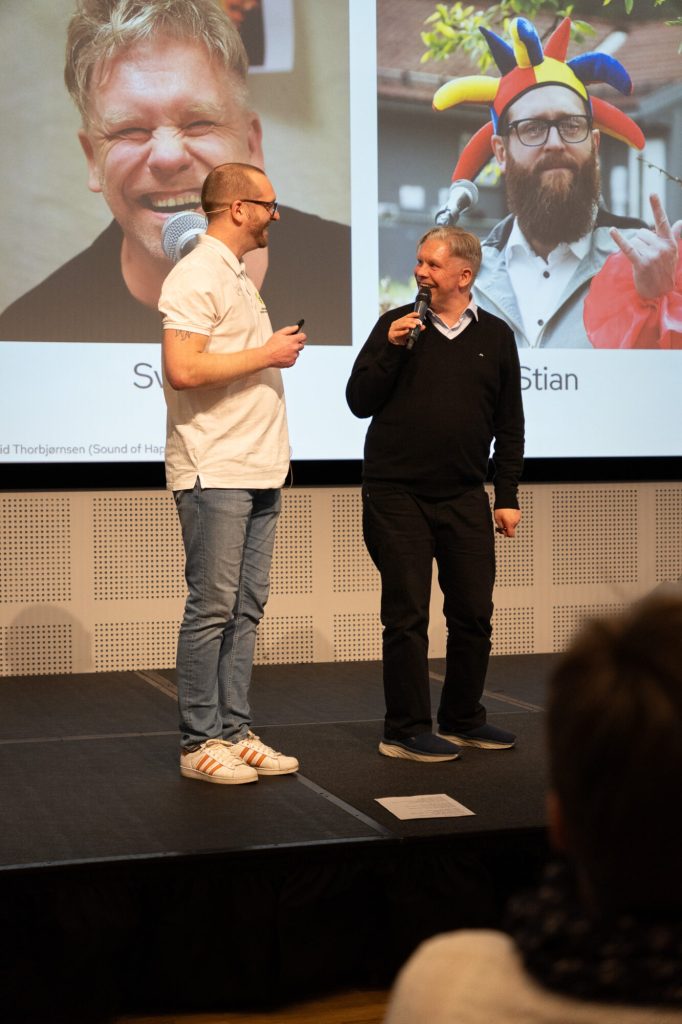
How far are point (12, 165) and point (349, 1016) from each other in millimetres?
3364

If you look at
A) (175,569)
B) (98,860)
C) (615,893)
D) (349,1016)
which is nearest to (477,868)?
(349,1016)

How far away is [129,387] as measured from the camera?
4633 millimetres

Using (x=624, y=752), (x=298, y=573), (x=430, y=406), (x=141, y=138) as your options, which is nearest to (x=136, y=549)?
(x=298, y=573)

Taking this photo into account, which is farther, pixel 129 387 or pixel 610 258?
pixel 610 258

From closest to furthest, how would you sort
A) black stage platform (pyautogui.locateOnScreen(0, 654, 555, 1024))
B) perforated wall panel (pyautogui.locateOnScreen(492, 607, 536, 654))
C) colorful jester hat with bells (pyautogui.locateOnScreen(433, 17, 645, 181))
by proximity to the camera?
black stage platform (pyautogui.locateOnScreen(0, 654, 555, 1024)) < colorful jester hat with bells (pyautogui.locateOnScreen(433, 17, 645, 181)) < perforated wall panel (pyautogui.locateOnScreen(492, 607, 536, 654))

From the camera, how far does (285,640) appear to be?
505cm

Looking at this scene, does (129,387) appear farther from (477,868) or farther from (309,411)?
(477,868)

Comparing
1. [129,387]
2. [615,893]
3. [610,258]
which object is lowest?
[615,893]

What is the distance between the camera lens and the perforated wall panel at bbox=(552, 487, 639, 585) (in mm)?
5336

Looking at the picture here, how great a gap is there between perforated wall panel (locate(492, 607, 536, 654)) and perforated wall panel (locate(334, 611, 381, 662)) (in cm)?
53

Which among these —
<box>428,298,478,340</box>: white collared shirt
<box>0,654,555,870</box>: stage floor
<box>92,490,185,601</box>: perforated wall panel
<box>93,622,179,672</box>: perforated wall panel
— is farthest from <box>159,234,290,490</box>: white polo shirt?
<box>93,622,179,672</box>: perforated wall panel

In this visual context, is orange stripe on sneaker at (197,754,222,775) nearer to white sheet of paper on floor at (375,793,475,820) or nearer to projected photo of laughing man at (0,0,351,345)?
white sheet of paper on floor at (375,793,475,820)

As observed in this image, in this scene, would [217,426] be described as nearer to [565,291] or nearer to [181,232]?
[181,232]

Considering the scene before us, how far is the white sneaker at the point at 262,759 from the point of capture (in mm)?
3039
